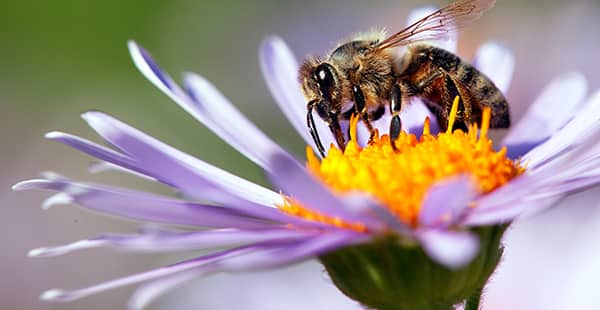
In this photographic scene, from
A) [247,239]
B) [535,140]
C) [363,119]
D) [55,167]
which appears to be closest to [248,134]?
[363,119]

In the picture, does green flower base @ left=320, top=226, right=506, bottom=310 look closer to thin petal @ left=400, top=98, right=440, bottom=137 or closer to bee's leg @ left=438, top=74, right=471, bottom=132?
bee's leg @ left=438, top=74, right=471, bottom=132

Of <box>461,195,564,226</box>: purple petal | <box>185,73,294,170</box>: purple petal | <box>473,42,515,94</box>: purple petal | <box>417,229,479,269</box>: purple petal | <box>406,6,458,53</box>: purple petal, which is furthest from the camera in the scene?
<box>473,42,515,94</box>: purple petal

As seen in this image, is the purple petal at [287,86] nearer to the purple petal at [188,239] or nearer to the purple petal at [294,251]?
the purple petal at [188,239]

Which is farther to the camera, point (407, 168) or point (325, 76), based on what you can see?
point (325, 76)

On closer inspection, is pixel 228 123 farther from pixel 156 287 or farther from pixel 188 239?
pixel 156 287

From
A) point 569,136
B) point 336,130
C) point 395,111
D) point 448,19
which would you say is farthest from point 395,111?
point 569,136

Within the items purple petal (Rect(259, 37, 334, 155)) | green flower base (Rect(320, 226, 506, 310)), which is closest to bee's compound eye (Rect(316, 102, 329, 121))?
purple petal (Rect(259, 37, 334, 155))
